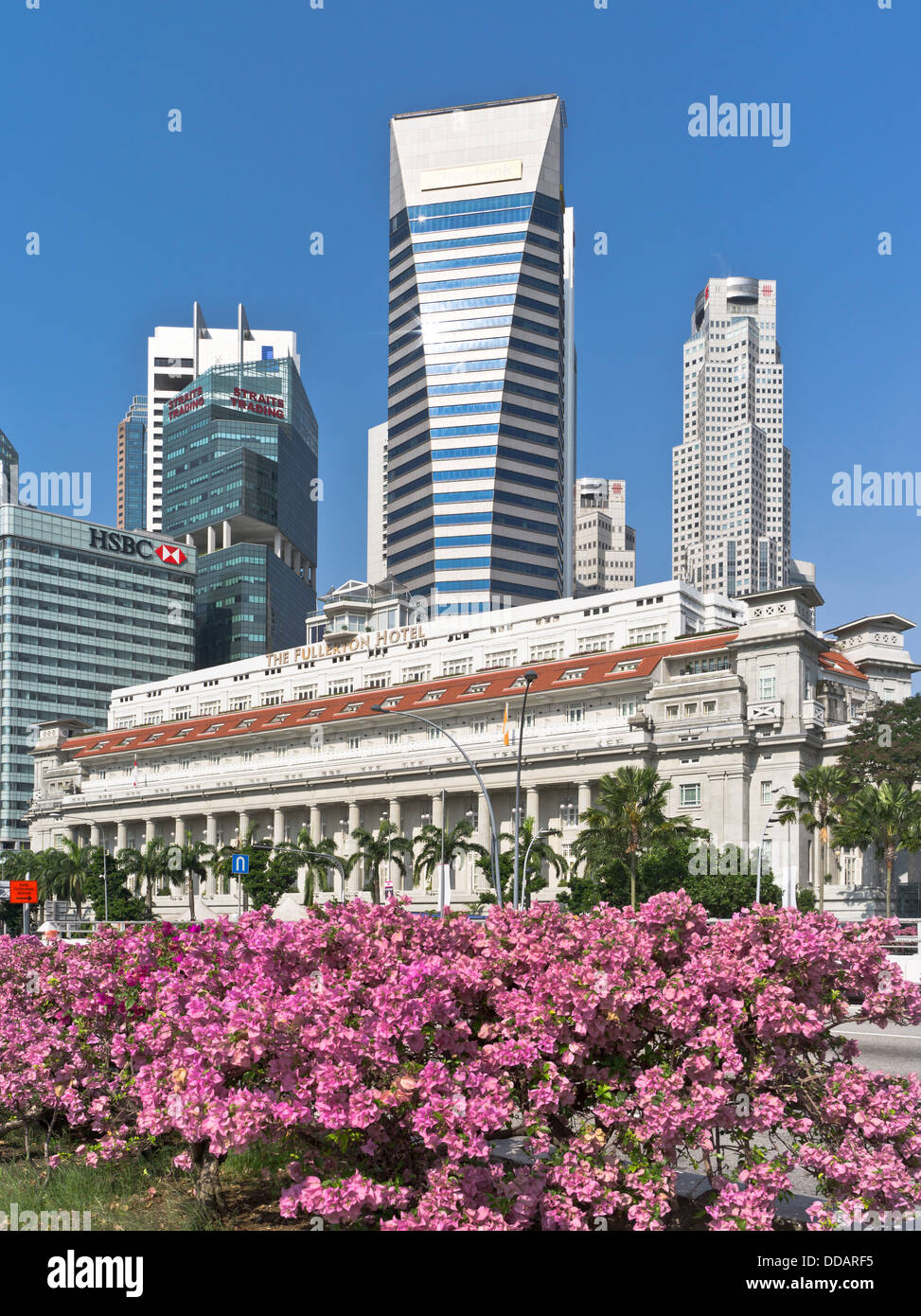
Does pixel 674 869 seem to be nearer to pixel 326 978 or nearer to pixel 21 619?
pixel 326 978

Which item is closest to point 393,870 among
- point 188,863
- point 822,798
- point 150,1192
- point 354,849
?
point 354,849

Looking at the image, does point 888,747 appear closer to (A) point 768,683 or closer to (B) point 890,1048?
(A) point 768,683

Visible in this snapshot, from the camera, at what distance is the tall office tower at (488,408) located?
186 meters

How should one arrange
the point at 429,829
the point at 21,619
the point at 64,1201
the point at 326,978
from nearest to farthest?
1. the point at 326,978
2. the point at 64,1201
3. the point at 429,829
4. the point at 21,619

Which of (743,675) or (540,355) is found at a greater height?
(540,355)

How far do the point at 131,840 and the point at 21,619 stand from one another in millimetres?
70045

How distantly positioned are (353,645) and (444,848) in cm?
4290

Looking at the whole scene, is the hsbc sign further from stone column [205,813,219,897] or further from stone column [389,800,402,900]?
stone column [389,800,402,900]

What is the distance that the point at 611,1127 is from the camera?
9.70 m

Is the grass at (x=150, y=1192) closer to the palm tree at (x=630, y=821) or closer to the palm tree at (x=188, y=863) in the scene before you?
the palm tree at (x=630, y=821)

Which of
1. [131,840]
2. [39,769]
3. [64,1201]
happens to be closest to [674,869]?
→ [64,1201]

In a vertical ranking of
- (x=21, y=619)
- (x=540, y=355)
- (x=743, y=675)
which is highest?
(x=540, y=355)

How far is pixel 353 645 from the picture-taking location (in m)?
119
